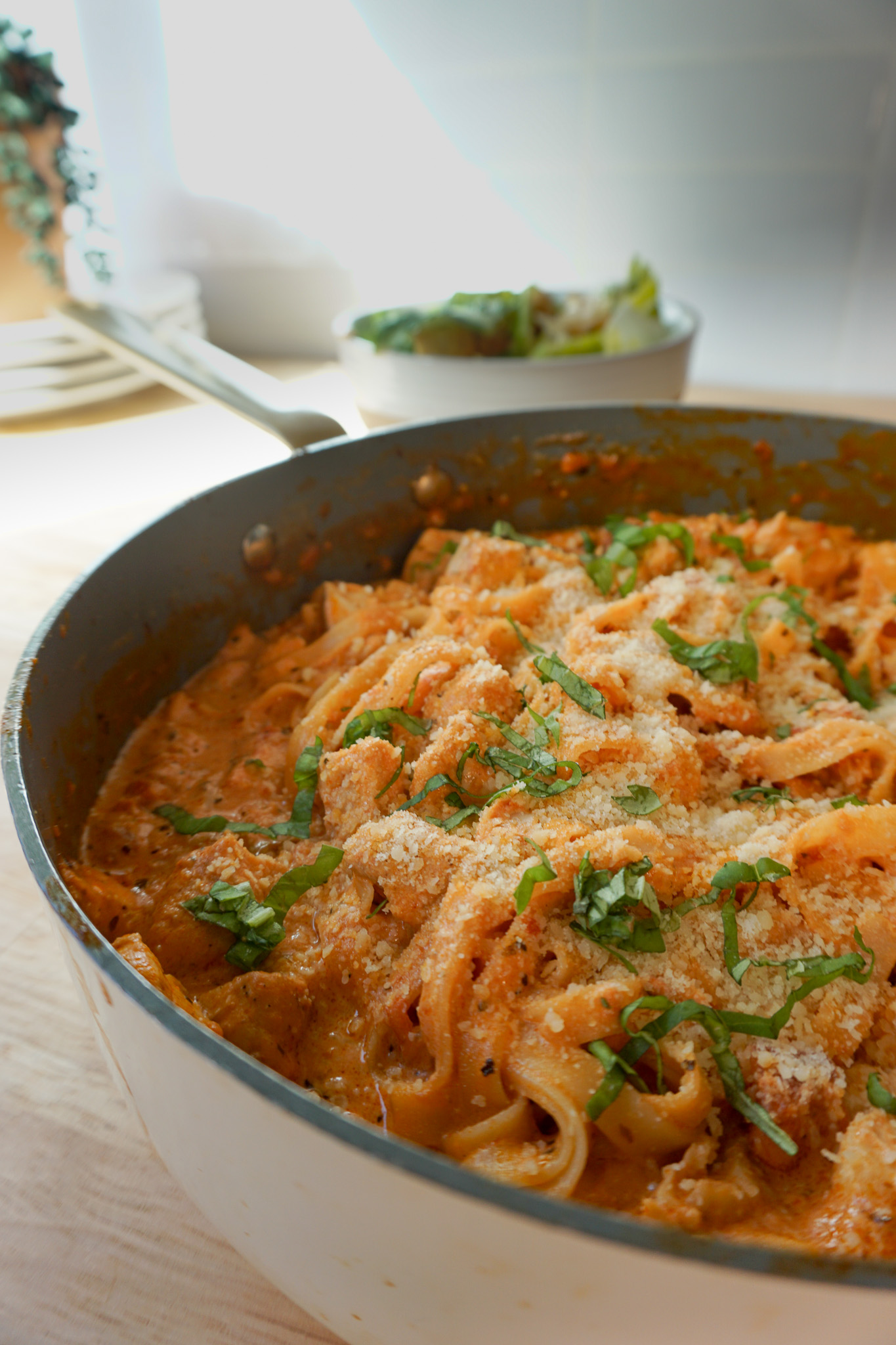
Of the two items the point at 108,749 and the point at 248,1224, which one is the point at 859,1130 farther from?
the point at 108,749

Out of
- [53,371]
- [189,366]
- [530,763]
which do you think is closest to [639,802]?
[530,763]

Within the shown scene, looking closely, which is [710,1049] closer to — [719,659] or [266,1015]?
[266,1015]

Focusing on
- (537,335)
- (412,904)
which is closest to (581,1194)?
(412,904)

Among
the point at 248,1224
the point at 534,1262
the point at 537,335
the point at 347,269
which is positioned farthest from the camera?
the point at 347,269

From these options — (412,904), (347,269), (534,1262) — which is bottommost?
(412,904)

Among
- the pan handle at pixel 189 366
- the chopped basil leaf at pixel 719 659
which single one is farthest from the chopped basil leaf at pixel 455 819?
the pan handle at pixel 189 366

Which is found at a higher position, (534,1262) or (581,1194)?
(534,1262)
